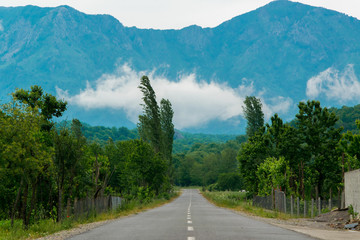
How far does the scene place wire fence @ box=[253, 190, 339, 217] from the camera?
2930 cm

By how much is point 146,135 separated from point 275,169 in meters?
34.4

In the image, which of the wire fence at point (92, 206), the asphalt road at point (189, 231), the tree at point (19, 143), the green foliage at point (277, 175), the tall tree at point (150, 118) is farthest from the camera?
the tall tree at point (150, 118)

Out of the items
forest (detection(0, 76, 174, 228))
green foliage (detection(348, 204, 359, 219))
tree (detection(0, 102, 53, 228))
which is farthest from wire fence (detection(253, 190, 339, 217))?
tree (detection(0, 102, 53, 228))

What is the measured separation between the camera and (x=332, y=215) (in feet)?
76.9

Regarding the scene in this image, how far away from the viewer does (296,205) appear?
108 ft

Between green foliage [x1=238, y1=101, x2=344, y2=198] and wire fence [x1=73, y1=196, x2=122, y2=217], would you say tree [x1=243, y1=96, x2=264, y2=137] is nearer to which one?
green foliage [x1=238, y1=101, x2=344, y2=198]

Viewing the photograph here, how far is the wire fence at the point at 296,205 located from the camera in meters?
29.3

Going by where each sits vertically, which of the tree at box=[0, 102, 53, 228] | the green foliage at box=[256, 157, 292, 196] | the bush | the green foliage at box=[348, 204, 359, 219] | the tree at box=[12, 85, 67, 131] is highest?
the tree at box=[12, 85, 67, 131]

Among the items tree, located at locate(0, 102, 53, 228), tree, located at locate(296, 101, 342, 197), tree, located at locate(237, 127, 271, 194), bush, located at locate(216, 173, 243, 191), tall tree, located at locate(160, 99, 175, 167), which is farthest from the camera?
bush, located at locate(216, 173, 243, 191)

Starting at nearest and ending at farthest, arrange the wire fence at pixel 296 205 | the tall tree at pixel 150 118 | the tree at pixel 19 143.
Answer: the tree at pixel 19 143
the wire fence at pixel 296 205
the tall tree at pixel 150 118

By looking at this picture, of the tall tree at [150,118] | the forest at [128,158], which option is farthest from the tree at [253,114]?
the tall tree at [150,118]

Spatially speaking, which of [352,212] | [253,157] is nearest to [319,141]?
[253,157]

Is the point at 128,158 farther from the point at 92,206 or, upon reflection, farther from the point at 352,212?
the point at 352,212

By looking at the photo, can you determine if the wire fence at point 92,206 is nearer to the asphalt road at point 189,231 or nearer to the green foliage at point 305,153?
the asphalt road at point 189,231
